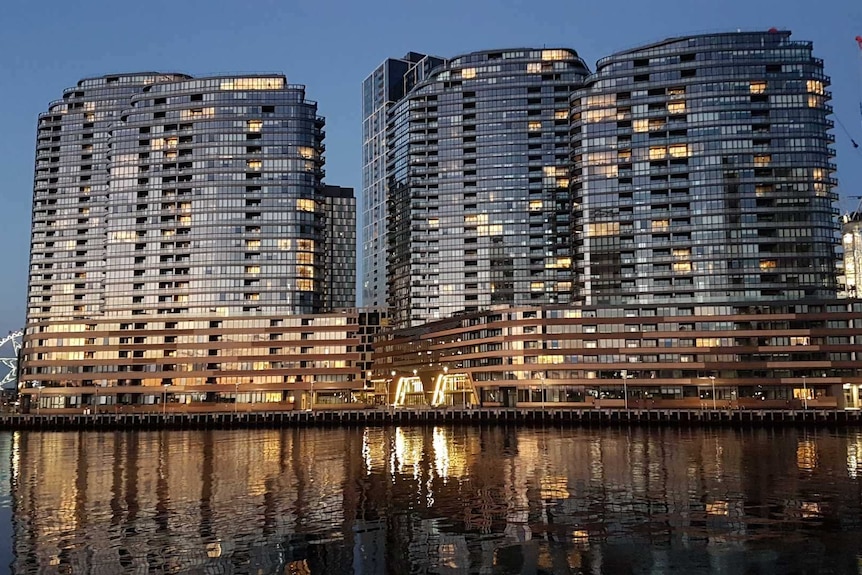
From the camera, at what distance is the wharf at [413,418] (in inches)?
6378

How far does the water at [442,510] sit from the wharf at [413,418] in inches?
1686

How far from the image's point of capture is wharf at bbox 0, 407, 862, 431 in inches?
6378

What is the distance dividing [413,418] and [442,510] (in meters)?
125

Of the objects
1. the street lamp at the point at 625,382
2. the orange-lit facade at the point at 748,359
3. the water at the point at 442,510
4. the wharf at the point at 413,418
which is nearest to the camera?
the water at the point at 442,510

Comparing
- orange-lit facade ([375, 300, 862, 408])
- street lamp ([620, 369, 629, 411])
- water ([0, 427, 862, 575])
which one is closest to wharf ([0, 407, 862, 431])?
orange-lit facade ([375, 300, 862, 408])

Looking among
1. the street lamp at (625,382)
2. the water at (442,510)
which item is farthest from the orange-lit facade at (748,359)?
the water at (442,510)

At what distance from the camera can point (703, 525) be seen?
56.8 metres

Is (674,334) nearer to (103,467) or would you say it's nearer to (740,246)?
(740,246)

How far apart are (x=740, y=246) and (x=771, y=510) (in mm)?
148417

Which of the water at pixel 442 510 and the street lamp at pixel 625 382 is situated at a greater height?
the street lamp at pixel 625 382

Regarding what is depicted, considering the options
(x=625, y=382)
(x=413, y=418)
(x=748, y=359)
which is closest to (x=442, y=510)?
(x=413, y=418)

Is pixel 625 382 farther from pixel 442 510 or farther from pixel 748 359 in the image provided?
pixel 442 510

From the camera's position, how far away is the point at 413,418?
18850 cm

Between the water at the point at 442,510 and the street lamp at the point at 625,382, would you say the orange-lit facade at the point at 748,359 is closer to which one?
the street lamp at the point at 625,382
